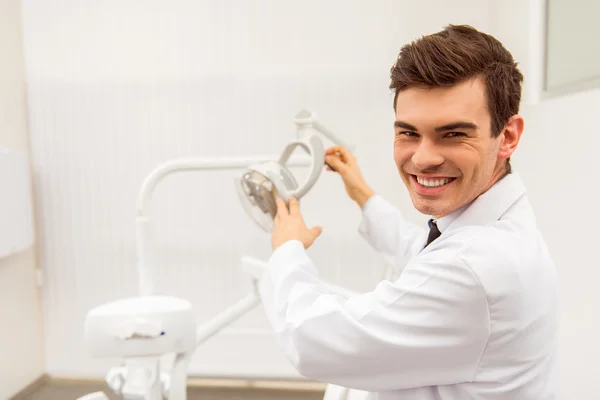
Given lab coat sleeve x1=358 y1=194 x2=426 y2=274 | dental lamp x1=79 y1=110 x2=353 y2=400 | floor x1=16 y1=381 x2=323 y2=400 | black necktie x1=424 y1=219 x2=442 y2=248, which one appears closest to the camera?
black necktie x1=424 y1=219 x2=442 y2=248

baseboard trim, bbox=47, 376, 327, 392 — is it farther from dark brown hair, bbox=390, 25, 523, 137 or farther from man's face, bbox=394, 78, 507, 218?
dark brown hair, bbox=390, 25, 523, 137

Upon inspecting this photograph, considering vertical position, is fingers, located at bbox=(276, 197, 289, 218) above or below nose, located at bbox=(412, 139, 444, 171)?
below

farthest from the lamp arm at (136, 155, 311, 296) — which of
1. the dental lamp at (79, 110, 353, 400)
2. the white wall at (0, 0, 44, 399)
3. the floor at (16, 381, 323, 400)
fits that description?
the white wall at (0, 0, 44, 399)

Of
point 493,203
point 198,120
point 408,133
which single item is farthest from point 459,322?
point 198,120

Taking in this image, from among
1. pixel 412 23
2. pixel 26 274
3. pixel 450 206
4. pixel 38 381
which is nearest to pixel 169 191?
pixel 26 274

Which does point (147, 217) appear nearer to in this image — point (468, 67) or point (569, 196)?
point (468, 67)

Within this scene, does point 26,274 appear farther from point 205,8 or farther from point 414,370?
point 414,370

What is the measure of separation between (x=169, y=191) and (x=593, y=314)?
2034 millimetres

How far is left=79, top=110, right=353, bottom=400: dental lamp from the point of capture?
1.34 meters

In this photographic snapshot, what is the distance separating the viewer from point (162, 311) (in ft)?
4.48

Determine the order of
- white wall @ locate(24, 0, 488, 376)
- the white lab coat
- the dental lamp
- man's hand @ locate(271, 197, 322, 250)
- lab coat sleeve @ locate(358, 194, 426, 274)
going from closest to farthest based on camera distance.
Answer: the white lab coat
man's hand @ locate(271, 197, 322, 250)
the dental lamp
lab coat sleeve @ locate(358, 194, 426, 274)
white wall @ locate(24, 0, 488, 376)

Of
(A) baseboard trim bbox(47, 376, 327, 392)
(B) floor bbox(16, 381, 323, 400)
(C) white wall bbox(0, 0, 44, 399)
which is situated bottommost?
(B) floor bbox(16, 381, 323, 400)

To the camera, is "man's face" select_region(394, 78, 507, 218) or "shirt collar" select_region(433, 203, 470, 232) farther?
"shirt collar" select_region(433, 203, 470, 232)

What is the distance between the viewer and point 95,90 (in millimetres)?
2535
